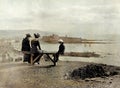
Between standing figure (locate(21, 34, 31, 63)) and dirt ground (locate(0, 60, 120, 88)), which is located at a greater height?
standing figure (locate(21, 34, 31, 63))

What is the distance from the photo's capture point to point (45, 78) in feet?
38.0

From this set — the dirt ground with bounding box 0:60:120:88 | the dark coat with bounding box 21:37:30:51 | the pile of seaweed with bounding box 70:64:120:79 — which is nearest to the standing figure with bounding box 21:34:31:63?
the dark coat with bounding box 21:37:30:51

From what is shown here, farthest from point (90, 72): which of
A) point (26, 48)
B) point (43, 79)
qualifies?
point (26, 48)

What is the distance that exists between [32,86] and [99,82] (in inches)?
91.8

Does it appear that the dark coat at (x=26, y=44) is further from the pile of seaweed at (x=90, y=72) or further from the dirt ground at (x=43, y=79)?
the pile of seaweed at (x=90, y=72)

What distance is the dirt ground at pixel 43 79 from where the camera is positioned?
431 inches

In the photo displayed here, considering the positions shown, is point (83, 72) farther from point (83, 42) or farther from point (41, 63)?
point (83, 42)

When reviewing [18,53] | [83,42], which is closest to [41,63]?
[18,53]

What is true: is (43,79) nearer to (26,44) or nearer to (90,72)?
(90,72)

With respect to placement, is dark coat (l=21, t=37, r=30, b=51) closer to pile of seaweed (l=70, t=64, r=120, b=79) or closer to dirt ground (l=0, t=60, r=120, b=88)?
Answer: dirt ground (l=0, t=60, r=120, b=88)

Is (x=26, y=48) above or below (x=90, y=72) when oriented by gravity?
above

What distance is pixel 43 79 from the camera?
11.5 metres

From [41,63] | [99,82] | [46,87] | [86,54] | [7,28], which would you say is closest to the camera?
[46,87]

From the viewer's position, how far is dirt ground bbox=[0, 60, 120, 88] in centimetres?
1094
